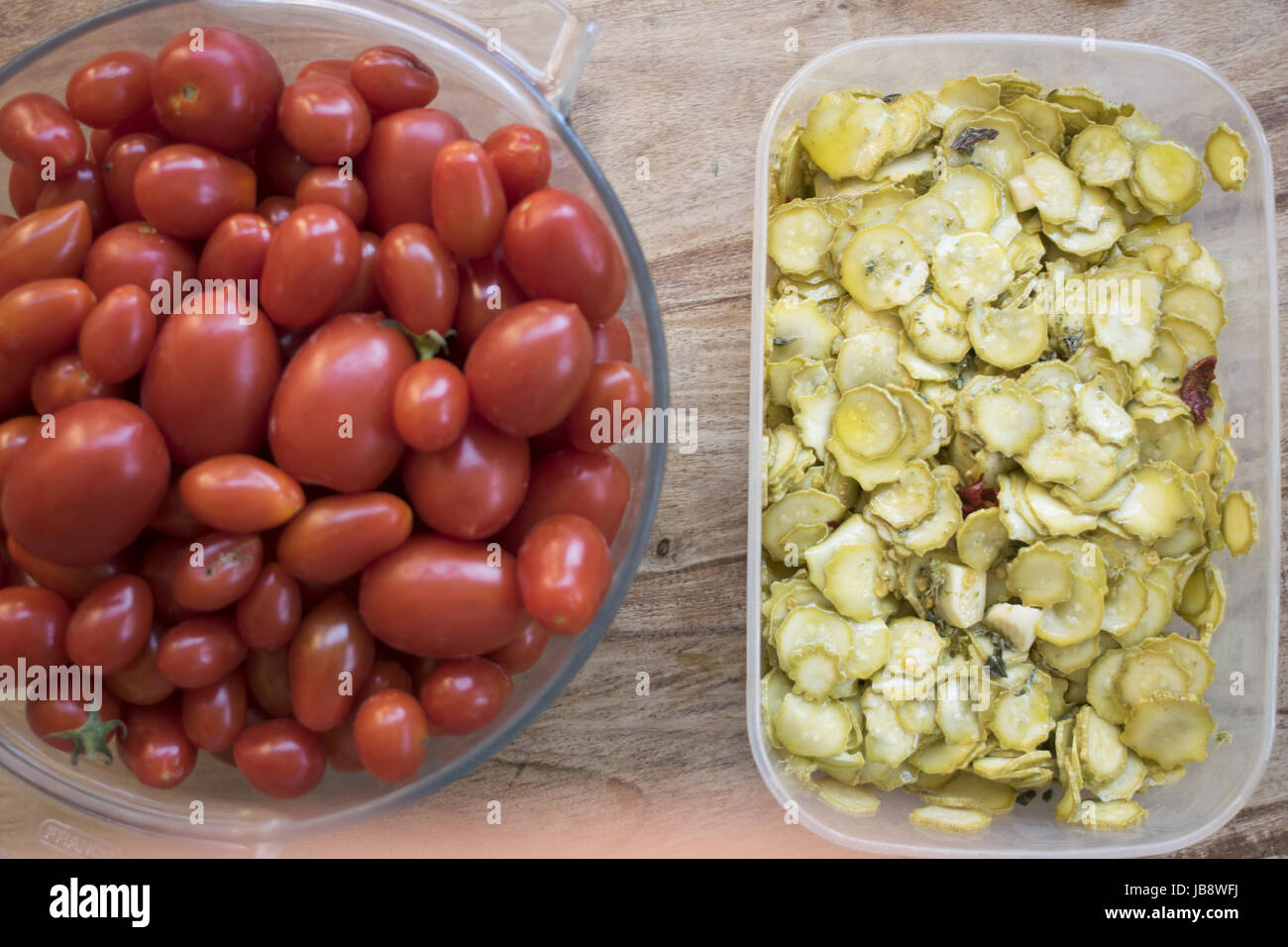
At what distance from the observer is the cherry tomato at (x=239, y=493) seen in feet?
1.86

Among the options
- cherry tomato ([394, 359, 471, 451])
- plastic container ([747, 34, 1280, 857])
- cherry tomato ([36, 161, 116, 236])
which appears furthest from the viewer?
plastic container ([747, 34, 1280, 857])

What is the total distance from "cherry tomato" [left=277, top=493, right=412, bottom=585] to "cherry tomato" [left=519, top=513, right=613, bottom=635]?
8 cm

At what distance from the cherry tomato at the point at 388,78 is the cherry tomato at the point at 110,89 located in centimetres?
14

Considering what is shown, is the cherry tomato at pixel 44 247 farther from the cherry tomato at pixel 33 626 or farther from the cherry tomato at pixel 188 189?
the cherry tomato at pixel 33 626

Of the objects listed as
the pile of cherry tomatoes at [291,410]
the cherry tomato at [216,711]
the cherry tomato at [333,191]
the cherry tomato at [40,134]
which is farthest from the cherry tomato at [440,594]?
the cherry tomato at [40,134]

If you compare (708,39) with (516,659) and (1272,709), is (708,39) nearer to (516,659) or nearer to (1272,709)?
(516,659)

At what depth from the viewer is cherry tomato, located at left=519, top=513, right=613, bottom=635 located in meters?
0.59

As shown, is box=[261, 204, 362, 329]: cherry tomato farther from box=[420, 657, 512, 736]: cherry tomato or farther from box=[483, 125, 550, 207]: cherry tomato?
box=[420, 657, 512, 736]: cherry tomato

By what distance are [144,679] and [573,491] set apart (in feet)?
0.96

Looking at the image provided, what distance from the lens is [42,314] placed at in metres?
0.60

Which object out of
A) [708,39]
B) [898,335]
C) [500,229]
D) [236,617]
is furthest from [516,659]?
[708,39]

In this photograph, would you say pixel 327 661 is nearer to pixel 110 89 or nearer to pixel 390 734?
pixel 390 734

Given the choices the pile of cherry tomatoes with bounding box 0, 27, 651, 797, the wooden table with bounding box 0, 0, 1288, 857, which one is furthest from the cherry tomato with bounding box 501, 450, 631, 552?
the wooden table with bounding box 0, 0, 1288, 857

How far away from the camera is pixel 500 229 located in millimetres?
628
